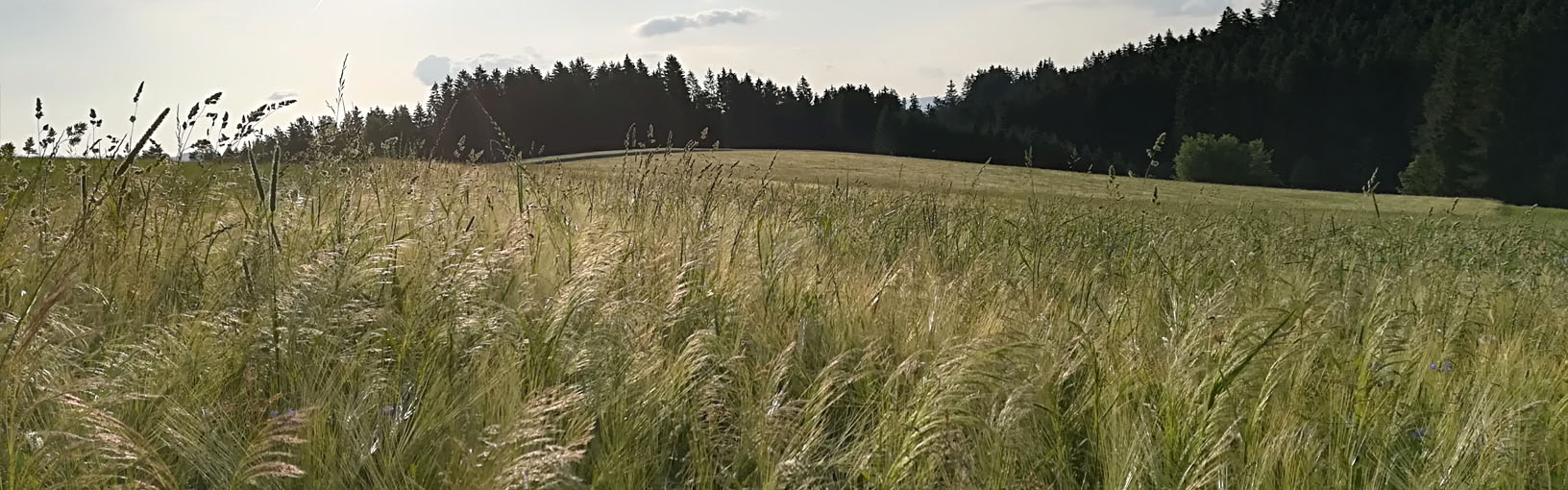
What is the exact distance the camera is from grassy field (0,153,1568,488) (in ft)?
4.92

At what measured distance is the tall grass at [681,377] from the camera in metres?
1.50

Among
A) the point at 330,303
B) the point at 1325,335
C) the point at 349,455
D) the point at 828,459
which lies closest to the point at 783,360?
the point at 828,459

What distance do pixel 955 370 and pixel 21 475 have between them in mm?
1656

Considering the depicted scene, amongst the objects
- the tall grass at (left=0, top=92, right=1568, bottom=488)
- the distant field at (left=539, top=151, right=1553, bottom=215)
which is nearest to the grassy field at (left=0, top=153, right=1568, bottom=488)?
the tall grass at (left=0, top=92, right=1568, bottom=488)

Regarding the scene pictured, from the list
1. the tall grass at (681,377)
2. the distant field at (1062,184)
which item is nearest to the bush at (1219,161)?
the distant field at (1062,184)

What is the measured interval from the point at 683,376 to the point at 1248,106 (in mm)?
87097

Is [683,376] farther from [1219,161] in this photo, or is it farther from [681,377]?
[1219,161]

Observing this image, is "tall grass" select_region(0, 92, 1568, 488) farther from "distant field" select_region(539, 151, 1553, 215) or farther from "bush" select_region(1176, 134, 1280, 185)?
"bush" select_region(1176, 134, 1280, 185)

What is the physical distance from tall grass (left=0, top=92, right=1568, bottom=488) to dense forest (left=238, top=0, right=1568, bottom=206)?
42.8m

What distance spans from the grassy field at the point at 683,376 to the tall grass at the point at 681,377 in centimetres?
1

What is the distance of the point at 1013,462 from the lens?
1608 mm

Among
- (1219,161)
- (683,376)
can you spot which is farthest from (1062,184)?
(1219,161)

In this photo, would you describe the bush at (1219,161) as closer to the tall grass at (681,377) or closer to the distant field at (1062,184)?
the distant field at (1062,184)

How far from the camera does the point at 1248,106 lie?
250ft
